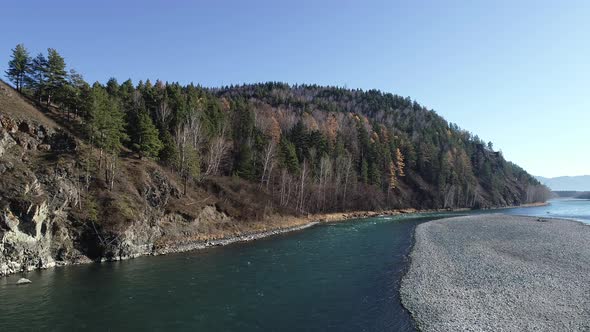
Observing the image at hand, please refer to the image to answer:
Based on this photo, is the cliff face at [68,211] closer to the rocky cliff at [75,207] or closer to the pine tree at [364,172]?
the rocky cliff at [75,207]

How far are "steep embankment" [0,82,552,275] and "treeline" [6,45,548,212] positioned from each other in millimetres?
2809

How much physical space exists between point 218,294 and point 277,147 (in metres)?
59.7

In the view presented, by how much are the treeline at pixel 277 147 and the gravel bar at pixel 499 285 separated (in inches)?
1499

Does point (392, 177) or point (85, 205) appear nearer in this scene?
point (85, 205)

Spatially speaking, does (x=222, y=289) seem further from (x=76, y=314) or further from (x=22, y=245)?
(x=22, y=245)

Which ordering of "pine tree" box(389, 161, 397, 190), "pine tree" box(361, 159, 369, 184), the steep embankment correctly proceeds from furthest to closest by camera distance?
"pine tree" box(389, 161, 397, 190), "pine tree" box(361, 159, 369, 184), the steep embankment

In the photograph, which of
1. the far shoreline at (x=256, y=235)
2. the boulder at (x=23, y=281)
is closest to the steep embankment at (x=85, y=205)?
the far shoreline at (x=256, y=235)

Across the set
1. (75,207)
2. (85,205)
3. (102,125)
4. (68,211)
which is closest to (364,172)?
(102,125)

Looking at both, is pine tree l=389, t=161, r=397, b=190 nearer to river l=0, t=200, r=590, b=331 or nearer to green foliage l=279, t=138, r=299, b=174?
green foliage l=279, t=138, r=299, b=174

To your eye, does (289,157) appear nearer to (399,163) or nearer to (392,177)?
(392,177)

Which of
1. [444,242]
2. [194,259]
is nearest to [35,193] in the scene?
[194,259]

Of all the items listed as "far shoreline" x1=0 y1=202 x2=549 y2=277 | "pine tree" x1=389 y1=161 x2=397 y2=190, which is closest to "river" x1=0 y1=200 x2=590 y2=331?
"far shoreline" x1=0 y1=202 x2=549 y2=277

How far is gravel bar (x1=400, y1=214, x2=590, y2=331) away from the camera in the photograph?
18.1 m

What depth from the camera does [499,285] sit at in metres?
24.0
